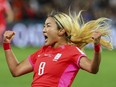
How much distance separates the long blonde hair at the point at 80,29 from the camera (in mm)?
8219

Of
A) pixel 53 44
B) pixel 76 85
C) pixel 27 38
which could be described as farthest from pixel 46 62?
pixel 27 38

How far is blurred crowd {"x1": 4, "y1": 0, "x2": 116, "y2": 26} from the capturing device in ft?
82.9

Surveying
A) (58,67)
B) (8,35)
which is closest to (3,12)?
(8,35)

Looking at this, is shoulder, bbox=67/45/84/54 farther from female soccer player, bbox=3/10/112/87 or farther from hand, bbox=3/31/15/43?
hand, bbox=3/31/15/43

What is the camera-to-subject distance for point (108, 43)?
8.34 m

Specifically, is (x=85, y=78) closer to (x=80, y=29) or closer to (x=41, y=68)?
(x=80, y=29)

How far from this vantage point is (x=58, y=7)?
26.3 metres

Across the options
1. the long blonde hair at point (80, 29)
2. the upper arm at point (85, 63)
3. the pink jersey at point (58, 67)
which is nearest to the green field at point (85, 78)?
the long blonde hair at point (80, 29)

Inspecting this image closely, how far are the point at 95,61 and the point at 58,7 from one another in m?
18.8

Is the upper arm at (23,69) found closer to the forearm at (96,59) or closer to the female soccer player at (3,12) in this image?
the forearm at (96,59)

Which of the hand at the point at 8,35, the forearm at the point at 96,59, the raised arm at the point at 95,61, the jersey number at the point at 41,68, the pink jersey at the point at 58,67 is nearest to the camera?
the raised arm at the point at 95,61

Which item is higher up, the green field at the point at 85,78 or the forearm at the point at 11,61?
the forearm at the point at 11,61

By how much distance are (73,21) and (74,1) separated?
18.1 metres

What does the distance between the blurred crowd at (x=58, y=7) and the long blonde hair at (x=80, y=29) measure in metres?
16.0
